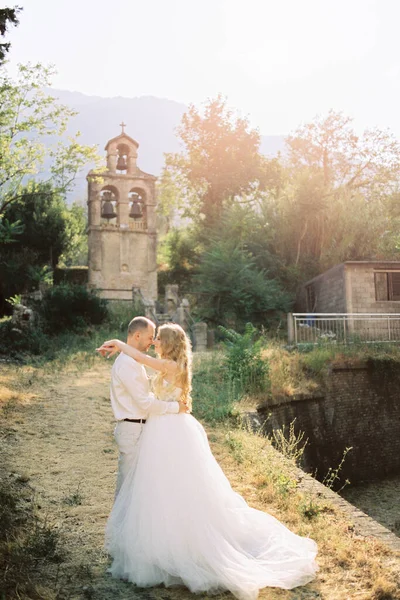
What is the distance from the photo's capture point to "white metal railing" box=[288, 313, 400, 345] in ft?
62.4

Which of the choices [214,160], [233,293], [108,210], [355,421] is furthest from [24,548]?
[214,160]

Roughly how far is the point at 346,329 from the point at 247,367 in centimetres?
816

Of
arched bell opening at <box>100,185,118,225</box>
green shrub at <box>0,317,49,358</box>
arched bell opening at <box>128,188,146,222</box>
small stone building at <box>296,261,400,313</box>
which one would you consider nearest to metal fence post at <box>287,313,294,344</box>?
small stone building at <box>296,261,400,313</box>

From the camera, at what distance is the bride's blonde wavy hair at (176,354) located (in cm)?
460

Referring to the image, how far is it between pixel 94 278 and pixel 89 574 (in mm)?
29207

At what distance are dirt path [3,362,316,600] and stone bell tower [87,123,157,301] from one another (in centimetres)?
1941

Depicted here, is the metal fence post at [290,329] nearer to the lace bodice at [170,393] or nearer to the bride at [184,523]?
the bride at [184,523]

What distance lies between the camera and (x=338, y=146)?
43312mm

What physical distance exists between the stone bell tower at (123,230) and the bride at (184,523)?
2763cm

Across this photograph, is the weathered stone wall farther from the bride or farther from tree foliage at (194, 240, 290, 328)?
tree foliage at (194, 240, 290, 328)

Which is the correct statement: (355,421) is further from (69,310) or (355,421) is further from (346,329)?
(69,310)

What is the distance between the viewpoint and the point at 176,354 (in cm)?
461

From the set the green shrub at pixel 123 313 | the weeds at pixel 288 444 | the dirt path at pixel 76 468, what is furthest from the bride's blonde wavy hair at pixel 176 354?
the green shrub at pixel 123 313

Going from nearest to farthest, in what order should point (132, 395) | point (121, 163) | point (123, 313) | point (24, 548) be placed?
point (132, 395) → point (24, 548) → point (123, 313) → point (121, 163)
